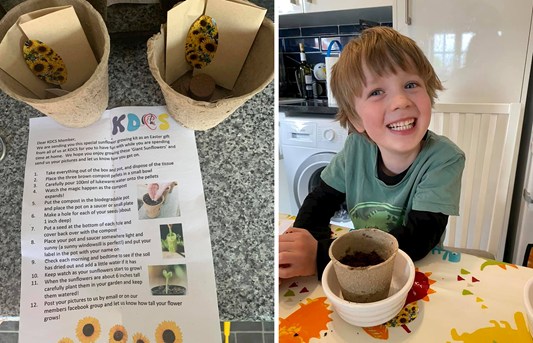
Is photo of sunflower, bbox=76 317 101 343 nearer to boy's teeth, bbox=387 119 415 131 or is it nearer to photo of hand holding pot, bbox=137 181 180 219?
photo of hand holding pot, bbox=137 181 180 219

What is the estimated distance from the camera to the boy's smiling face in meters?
0.65

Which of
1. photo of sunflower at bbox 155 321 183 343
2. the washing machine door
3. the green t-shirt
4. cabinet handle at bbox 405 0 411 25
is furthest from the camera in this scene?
the washing machine door

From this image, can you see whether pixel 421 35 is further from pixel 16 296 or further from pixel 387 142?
pixel 16 296

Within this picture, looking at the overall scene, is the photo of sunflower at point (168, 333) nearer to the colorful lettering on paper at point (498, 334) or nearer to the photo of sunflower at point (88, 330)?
the photo of sunflower at point (88, 330)

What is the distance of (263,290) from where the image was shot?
0.55 metres

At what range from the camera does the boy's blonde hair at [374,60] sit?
2.13 ft

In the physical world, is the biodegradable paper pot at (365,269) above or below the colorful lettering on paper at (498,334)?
above

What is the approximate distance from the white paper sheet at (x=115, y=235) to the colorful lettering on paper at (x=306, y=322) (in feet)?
0.36

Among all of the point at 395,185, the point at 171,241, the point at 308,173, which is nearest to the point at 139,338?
the point at 171,241

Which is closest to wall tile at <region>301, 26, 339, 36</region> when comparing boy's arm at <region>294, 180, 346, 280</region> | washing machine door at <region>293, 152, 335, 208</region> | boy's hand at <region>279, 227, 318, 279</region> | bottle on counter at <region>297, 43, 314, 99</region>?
bottle on counter at <region>297, 43, 314, 99</region>

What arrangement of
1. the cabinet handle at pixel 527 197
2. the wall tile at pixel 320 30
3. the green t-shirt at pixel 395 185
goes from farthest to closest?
the wall tile at pixel 320 30 < the cabinet handle at pixel 527 197 < the green t-shirt at pixel 395 185

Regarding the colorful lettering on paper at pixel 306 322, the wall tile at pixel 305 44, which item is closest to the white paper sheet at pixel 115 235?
the colorful lettering on paper at pixel 306 322

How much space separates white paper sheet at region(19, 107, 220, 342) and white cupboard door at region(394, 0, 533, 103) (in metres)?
0.76

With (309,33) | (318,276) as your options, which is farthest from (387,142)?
(309,33)
